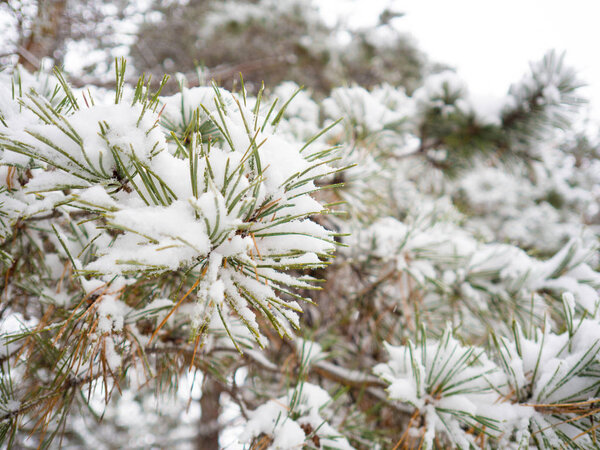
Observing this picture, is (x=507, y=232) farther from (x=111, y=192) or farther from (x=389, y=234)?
(x=111, y=192)

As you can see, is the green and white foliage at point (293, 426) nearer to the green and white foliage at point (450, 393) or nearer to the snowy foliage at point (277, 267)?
the snowy foliage at point (277, 267)

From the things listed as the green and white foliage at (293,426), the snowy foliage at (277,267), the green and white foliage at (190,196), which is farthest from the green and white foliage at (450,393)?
the green and white foliage at (190,196)

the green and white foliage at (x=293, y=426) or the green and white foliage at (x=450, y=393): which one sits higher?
the green and white foliage at (x=450, y=393)

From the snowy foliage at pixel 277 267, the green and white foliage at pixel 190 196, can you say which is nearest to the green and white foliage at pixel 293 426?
the snowy foliage at pixel 277 267

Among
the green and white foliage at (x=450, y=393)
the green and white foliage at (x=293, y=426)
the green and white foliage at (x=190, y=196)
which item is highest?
the green and white foliage at (x=190, y=196)

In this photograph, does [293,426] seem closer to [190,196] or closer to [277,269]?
[277,269]

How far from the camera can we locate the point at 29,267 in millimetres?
917

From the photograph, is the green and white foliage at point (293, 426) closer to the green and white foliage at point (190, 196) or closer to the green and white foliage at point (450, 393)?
the green and white foliage at point (450, 393)

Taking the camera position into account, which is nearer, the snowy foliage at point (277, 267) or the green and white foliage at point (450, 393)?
the snowy foliage at point (277, 267)

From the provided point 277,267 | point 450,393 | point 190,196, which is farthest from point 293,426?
point 190,196

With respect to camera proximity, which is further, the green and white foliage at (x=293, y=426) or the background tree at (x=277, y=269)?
the green and white foliage at (x=293, y=426)

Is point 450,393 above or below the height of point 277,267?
below

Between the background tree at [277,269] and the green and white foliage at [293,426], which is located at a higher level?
the background tree at [277,269]

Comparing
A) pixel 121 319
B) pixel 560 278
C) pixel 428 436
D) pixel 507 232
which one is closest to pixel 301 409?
pixel 428 436
